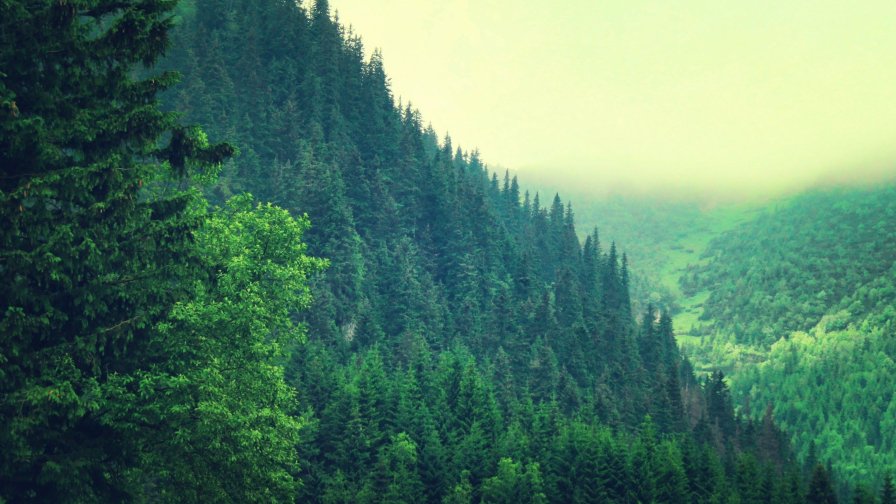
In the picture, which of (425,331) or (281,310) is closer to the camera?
(281,310)

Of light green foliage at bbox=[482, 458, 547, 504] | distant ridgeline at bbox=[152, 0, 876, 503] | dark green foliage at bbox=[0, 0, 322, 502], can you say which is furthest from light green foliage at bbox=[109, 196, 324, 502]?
light green foliage at bbox=[482, 458, 547, 504]

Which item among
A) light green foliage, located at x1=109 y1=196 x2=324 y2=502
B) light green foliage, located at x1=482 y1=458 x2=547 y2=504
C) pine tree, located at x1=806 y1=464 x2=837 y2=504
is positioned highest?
light green foliage, located at x1=109 y1=196 x2=324 y2=502

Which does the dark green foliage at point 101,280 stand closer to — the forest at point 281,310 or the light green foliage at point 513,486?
the forest at point 281,310

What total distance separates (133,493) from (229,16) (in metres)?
143

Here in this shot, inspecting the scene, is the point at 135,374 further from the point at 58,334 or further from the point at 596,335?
the point at 596,335

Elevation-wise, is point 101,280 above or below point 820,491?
above

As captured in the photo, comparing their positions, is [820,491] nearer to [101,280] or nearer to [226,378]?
[226,378]

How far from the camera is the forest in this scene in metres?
23.6

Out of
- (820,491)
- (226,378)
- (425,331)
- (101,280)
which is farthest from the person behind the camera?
(425,331)

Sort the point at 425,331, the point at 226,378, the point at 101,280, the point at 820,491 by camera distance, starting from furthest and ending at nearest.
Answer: the point at 425,331, the point at 820,491, the point at 226,378, the point at 101,280

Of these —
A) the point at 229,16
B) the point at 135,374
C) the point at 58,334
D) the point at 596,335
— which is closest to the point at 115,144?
the point at 58,334

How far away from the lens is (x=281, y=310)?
122 ft

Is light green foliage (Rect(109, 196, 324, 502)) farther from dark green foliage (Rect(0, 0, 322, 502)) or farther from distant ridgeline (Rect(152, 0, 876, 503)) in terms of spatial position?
distant ridgeline (Rect(152, 0, 876, 503))

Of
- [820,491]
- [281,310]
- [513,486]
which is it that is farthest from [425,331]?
[281,310]
